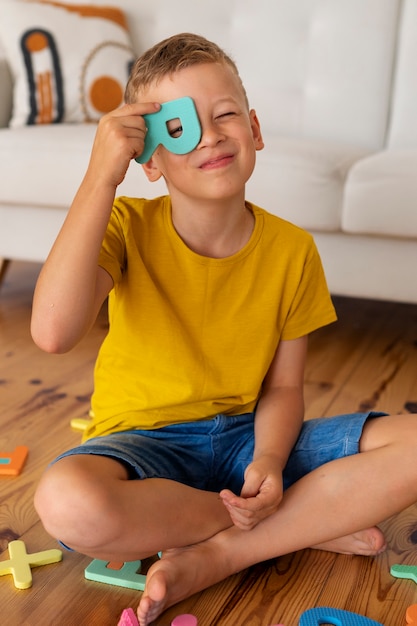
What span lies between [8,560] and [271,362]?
447 millimetres

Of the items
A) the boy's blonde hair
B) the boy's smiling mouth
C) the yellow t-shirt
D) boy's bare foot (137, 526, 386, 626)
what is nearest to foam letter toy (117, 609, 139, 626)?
boy's bare foot (137, 526, 386, 626)

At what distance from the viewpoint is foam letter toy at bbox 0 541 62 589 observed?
39.3 inches

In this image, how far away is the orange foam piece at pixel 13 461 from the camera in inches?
50.7

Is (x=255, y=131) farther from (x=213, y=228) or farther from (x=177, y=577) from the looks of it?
(x=177, y=577)

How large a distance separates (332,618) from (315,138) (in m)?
1.59

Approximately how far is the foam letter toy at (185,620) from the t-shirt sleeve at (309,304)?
42 cm

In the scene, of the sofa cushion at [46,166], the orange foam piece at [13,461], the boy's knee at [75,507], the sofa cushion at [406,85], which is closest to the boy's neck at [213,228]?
the boy's knee at [75,507]

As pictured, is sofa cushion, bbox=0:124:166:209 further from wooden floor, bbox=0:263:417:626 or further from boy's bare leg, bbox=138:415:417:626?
boy's bare leg, bbox=138:415:417:626

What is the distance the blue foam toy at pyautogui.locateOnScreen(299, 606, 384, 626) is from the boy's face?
51cm

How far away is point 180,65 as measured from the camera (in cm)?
103

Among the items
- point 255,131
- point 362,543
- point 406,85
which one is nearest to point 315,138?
point 406,85

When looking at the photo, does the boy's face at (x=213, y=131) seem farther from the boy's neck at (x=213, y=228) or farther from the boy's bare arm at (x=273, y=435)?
the boy's bare arm at (x=273, y=435)

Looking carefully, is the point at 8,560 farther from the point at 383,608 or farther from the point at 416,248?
the point at 416,248

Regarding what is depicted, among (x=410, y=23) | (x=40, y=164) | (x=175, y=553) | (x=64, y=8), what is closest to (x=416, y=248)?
(x=410, y=23)
